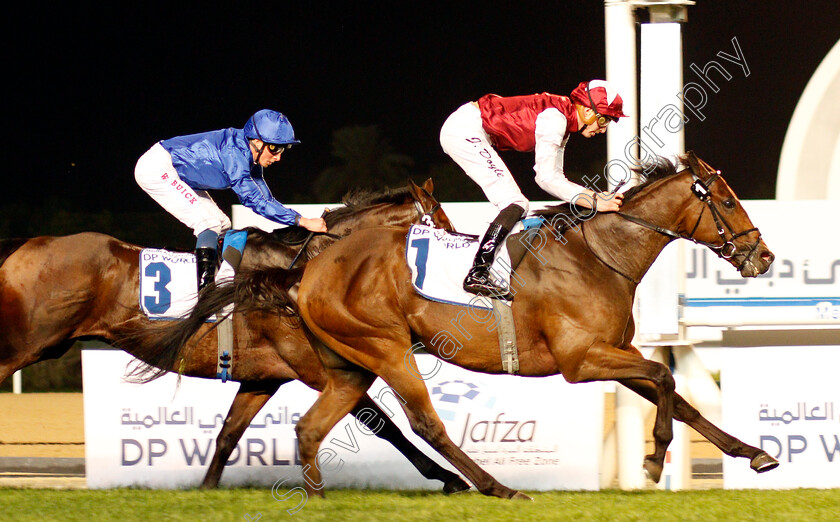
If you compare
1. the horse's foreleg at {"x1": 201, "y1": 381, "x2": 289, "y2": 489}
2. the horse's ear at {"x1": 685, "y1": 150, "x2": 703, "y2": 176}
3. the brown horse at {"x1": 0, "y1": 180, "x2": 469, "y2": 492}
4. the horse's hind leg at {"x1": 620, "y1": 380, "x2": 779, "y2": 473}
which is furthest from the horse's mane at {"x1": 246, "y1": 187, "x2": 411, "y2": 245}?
the horse's hind leg at {"x1": 620, "y1": 380, "x2": 779, "y2": 473}

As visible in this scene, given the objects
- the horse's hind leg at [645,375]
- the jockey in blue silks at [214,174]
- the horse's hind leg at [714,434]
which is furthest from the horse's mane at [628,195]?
the jockey in blue silks at [214,174]

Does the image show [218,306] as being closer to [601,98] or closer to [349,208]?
[349,208]

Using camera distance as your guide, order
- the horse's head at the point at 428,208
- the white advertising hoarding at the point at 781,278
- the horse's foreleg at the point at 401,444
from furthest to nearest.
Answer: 1. the white advertising hoarding at the point at 781,278
2. the horse's head at the point at 428,208
3. the horse's foreleg at the point at 401,444

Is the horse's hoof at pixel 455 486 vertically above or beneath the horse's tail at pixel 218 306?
beneath

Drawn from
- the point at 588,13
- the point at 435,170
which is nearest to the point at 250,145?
the point at 435,170

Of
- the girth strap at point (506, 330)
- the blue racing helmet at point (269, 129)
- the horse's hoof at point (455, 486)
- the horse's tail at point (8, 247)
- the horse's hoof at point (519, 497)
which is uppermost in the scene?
the blue racing helmet at point (269, 129)

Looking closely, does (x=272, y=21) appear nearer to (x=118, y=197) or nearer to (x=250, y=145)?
(x=118, y=197)

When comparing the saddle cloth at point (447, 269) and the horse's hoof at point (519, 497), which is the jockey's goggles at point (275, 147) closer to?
the saddle cloth at point (447, 269)

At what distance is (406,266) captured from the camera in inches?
173

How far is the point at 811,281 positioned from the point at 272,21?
322 inches

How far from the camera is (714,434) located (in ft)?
13.7

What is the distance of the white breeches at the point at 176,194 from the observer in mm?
5195

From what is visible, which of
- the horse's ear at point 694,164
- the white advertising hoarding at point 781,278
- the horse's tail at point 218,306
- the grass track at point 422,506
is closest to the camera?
the grass track at point 422,506

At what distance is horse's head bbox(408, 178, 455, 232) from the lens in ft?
16.8
